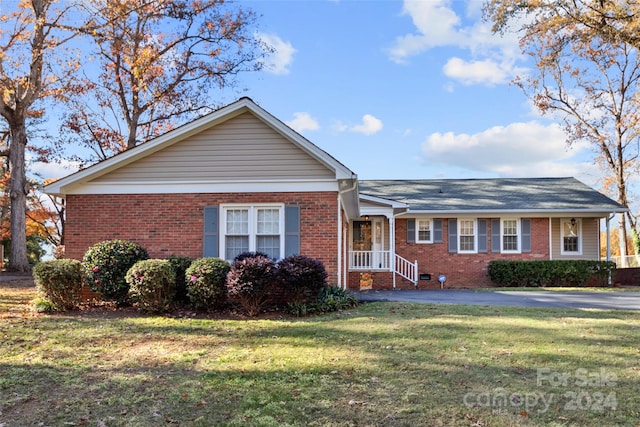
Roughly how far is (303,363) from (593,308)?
8407 mm

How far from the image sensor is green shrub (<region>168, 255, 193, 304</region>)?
37.0 ft

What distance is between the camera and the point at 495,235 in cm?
2136

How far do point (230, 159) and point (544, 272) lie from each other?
539 inches

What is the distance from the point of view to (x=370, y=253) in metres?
20.2

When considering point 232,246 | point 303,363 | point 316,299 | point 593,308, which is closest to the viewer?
point 303,363

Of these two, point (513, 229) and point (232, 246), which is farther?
point (513, 229)

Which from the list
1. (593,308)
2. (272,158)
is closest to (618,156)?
(593,308)

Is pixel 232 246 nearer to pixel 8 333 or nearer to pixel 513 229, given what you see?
pixel 8 333

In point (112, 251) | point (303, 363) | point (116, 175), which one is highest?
point (116, 175)

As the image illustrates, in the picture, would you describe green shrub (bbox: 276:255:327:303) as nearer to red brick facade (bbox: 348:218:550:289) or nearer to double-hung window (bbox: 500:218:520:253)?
red brick facade (bbox: 348:218:550:289)

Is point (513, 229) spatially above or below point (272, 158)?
below

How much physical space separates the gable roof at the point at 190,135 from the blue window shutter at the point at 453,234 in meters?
10.5

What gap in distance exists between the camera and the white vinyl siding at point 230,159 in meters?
12.6

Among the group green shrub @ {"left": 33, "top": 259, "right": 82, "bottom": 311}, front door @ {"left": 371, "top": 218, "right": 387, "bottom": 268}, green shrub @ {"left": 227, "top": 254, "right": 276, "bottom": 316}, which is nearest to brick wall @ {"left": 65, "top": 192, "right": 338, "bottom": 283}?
green shrub @ {"left": 33, "top": 259, "right": 82, "bottom": 311}
